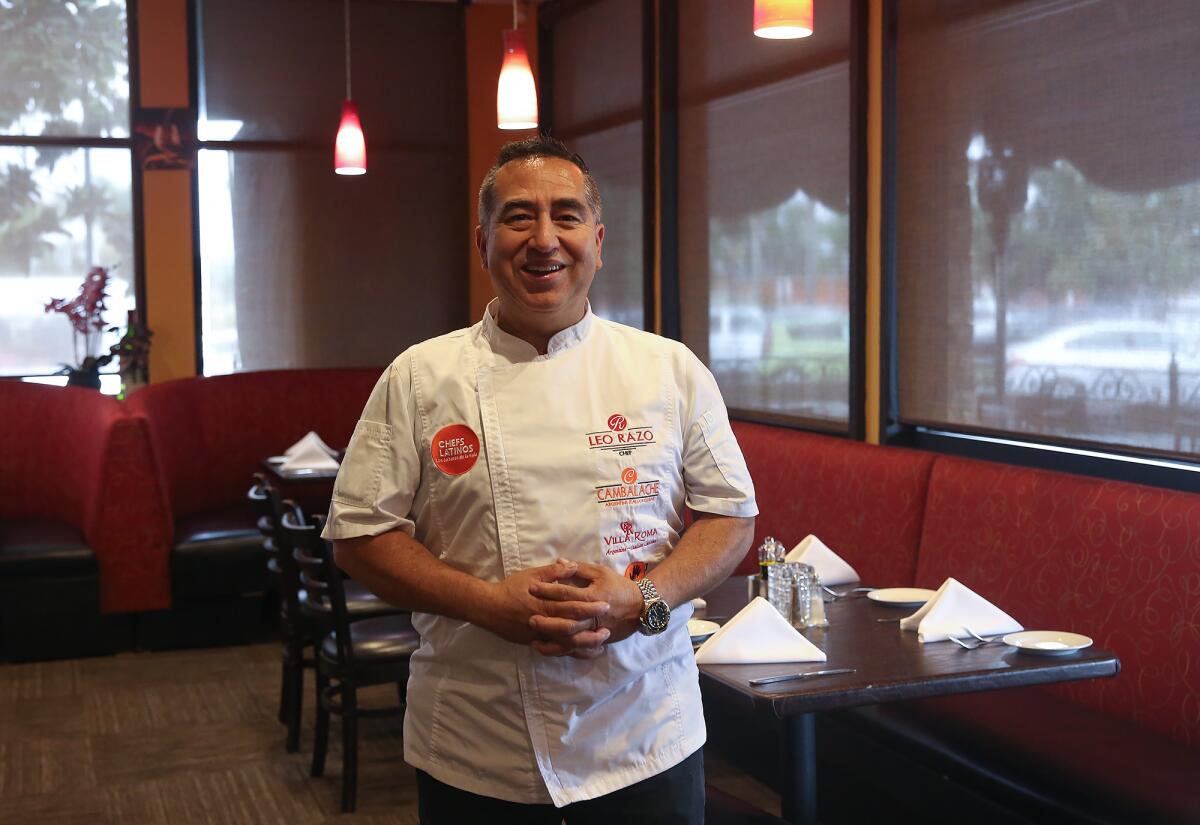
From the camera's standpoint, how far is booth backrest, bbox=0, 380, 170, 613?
18.7 ft

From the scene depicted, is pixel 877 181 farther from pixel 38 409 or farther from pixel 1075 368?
pixel 38 409

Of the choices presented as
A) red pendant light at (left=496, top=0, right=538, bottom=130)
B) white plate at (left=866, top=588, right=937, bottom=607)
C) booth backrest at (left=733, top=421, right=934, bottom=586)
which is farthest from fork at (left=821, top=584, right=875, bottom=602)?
red pendant light at (left=496, top=0, right=538, bottom=130)

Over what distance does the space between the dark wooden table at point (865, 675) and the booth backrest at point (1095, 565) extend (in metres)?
0.43

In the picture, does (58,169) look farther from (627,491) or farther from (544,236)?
(627,491)

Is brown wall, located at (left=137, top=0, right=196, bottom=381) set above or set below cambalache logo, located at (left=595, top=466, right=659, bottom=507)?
above

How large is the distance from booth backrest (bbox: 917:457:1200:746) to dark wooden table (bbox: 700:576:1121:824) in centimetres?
43

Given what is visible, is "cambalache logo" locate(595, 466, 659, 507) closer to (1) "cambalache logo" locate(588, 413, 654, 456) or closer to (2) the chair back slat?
(1) "cambalache logo" locate(588, 413, 654, 456)

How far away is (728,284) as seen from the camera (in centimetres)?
579

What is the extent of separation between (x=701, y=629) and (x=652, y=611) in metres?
1.23

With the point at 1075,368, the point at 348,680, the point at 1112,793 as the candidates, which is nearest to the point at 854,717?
the point at 1112,793

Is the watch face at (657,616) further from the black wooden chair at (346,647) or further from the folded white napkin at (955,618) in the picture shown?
the black wooden chair at (346,647)

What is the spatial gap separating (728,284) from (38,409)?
3.36m

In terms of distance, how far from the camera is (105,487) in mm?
5695

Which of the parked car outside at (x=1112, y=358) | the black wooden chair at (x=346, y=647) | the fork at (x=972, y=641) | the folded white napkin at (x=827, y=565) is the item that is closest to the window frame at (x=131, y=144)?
the black wooden chair at (x=346, y=647)
